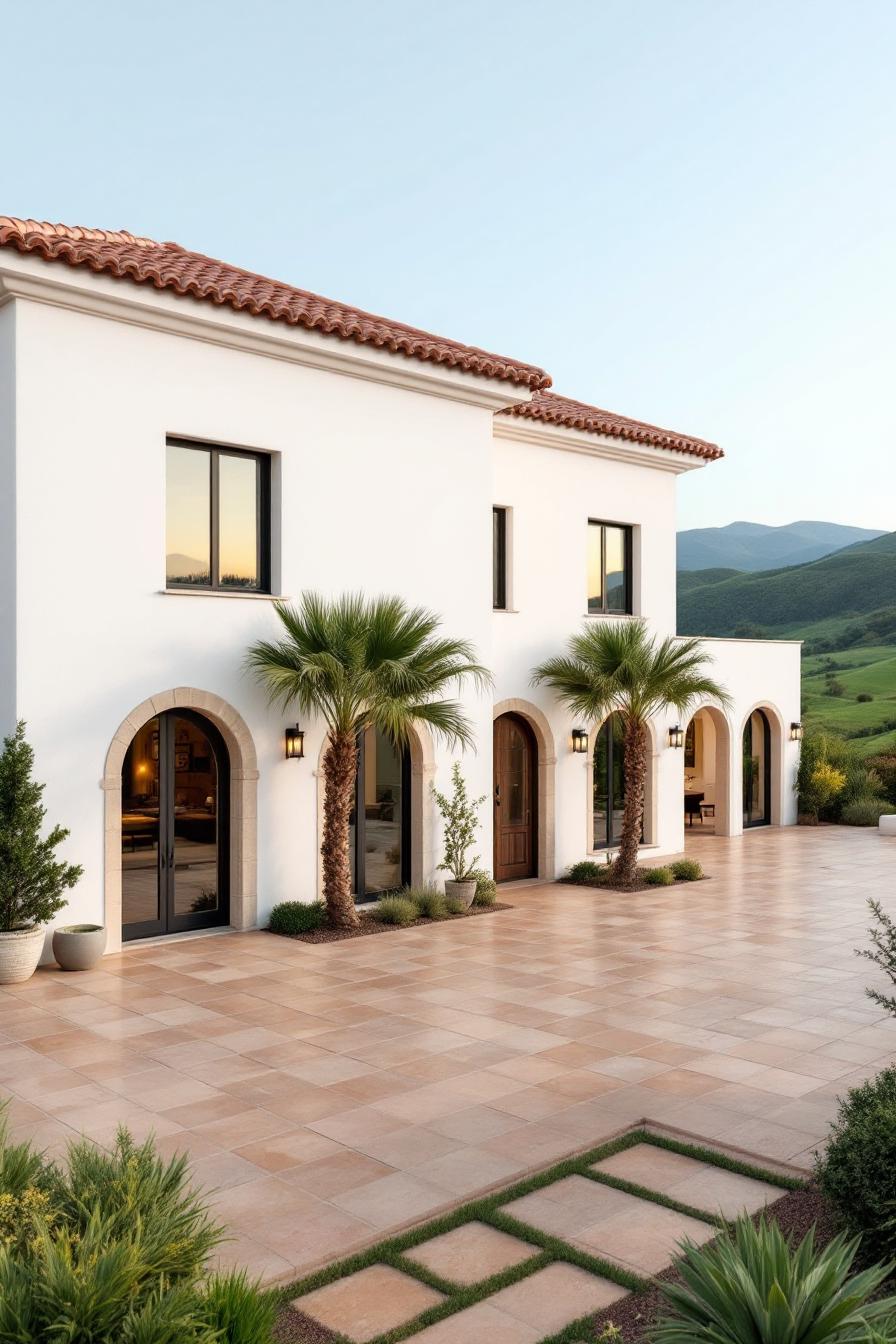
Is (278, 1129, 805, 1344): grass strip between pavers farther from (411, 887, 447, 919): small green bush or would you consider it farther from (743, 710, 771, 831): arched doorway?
(743, 710, 771, 831): arched doorway

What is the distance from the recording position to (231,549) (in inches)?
506

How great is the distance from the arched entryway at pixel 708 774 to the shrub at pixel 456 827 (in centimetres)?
755

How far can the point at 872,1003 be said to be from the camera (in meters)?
9.78

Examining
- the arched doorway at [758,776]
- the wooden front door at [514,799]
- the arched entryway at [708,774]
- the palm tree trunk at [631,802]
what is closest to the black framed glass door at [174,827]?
the wooden front door at [514,799]

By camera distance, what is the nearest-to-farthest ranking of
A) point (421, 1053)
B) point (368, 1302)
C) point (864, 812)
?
point (368, 1302), point (421, 1053), point (864, 812)

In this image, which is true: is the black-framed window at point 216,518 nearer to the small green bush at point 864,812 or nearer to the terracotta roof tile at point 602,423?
the terracotta roof tile at point 602,423

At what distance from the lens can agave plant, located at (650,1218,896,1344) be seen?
364cm

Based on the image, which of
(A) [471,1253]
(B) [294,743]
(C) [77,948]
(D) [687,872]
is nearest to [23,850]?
(C) [77,948]

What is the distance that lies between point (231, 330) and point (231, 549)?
248 centimetres

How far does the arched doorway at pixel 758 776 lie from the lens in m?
23.8

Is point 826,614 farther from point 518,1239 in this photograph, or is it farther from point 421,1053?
point 518,1239

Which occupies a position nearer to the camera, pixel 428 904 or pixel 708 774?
pixel 428 904

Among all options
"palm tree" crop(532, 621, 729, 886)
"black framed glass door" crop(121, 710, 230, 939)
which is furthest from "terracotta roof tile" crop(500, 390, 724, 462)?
→ "black framed glass door" crop(121, 710, 230, 939)

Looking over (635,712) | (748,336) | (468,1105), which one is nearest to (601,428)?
(635,712)
